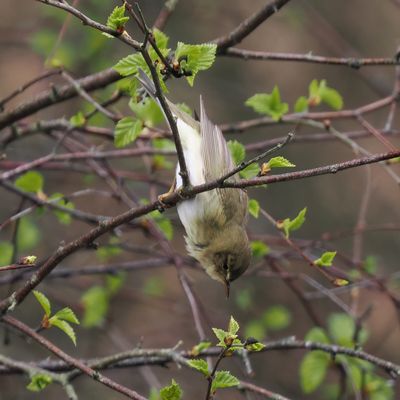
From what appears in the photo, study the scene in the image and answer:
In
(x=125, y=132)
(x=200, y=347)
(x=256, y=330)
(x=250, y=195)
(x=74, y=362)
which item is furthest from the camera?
(x=250, y=195)

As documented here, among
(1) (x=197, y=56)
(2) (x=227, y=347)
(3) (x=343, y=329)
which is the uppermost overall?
(3) (x=343, y=329)

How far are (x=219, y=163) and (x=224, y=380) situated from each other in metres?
1.61

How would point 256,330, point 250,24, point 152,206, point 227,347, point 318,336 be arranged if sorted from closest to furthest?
1. point 227,347
2. point 152,206
3. point 250,24
4. point 318,336
5. point 256,330

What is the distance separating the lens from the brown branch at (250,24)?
2.67 m

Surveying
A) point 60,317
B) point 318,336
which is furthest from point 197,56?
point 318,336

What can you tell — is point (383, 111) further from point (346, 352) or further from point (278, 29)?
point (346, 352)

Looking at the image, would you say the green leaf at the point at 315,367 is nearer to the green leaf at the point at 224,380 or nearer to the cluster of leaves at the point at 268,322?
the cluster of leaves at the point at 268,322

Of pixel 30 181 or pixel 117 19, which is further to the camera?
pixel 30 181

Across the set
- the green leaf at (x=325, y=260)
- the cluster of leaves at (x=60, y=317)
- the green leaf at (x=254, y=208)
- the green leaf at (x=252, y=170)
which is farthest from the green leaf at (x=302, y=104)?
the cluster of leaves at (x=60, y=317)

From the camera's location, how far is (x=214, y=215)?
3.49 m

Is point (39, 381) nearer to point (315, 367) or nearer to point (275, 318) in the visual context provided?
point (315, 367)

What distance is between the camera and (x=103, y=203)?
582 cm

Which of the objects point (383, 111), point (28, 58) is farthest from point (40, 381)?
point (383, 111)

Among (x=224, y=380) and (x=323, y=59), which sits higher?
(x=323, y=59)
